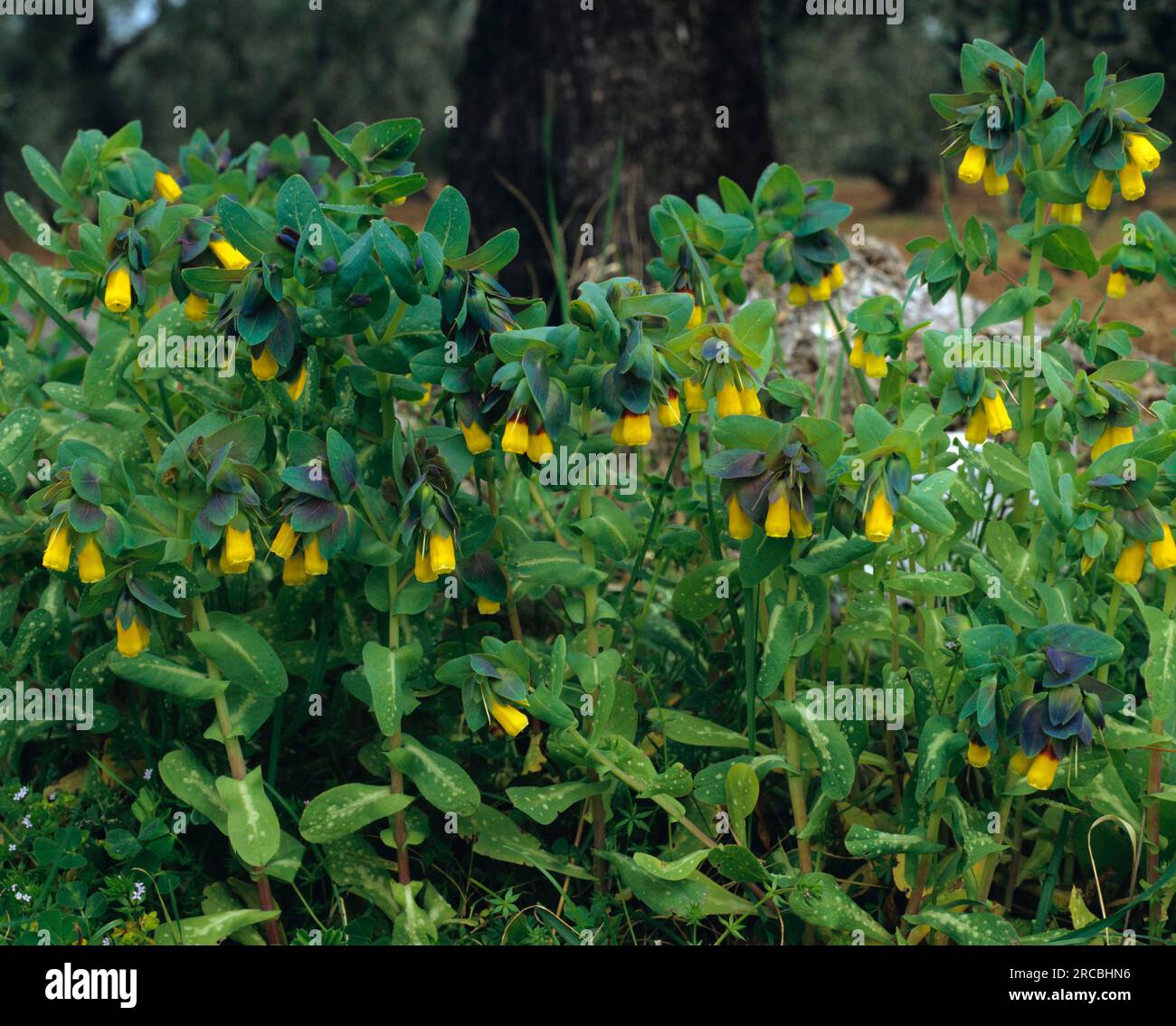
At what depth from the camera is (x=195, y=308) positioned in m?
1.93

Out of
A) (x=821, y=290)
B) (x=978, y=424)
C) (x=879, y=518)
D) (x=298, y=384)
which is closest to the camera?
(x=879, y=518)

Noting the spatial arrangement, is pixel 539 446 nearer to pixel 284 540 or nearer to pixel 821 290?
pixel 284 540

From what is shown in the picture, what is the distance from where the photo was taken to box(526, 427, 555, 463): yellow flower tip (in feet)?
5.83

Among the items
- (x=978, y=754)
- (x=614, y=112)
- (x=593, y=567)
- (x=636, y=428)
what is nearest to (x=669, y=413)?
(x=636, y=428)

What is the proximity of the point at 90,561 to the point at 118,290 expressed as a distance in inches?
17.6

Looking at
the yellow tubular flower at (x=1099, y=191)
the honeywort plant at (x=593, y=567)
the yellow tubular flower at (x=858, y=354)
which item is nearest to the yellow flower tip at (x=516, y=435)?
the honeywort plant at (x=593, y=567)

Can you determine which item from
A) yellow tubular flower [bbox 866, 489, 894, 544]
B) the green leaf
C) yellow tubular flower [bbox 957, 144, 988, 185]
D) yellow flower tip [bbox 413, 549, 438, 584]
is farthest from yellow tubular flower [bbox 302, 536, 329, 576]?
yellow tubular flower [bbox 957, 144, 988, 185]

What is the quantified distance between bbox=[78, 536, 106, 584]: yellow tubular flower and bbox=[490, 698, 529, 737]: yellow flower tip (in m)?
0.58

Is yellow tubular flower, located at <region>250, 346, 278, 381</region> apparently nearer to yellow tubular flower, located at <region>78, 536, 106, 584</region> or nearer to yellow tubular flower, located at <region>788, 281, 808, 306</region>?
yellow tubular flower, located at <region>78, 536, 106, 584</region>

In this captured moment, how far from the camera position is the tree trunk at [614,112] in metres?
4.67

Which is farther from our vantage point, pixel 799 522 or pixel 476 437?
pixel 476 437

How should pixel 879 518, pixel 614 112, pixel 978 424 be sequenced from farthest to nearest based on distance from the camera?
pixel 614 112, pixel 978 424, pixel 879 518

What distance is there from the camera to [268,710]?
1994 mm

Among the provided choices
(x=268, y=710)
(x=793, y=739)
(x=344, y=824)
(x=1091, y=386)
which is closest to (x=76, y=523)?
(x=268, y=710)
